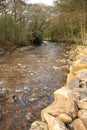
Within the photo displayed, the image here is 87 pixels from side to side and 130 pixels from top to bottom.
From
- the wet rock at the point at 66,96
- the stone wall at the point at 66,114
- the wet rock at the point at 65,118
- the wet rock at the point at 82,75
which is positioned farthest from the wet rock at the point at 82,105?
the wet rock at the point at 82,75

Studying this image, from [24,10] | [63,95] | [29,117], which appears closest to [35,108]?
[29,117]

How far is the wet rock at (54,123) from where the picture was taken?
443 cm

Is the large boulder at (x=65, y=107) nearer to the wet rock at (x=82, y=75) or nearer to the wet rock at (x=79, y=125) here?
the wet rock at (x=79, y=125)

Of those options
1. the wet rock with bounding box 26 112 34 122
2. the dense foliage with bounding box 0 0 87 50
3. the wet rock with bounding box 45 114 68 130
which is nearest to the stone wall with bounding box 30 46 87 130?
the wet rock with bounding box 45 114 68 130

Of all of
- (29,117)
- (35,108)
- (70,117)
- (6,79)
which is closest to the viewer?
(70,117)

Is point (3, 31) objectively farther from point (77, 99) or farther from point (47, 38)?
point (47, 38)

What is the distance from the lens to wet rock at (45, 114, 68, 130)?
443 centimetres

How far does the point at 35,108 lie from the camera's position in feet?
21.4

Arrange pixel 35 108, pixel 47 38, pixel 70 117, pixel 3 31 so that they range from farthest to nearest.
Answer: pixel 47 38 < pixel 3 31 < pixel 35 108 < pixel 70 117

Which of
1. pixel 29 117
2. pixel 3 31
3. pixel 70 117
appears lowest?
pixel 29 117

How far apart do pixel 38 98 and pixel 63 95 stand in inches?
79.7

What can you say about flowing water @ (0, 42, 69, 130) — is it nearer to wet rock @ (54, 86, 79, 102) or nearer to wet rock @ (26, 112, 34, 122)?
wet rock @ (26, 112, 34, 122)

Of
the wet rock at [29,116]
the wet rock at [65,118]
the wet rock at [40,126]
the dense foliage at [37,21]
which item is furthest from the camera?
the dense foliage at [37,21]

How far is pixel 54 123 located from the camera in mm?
4562
